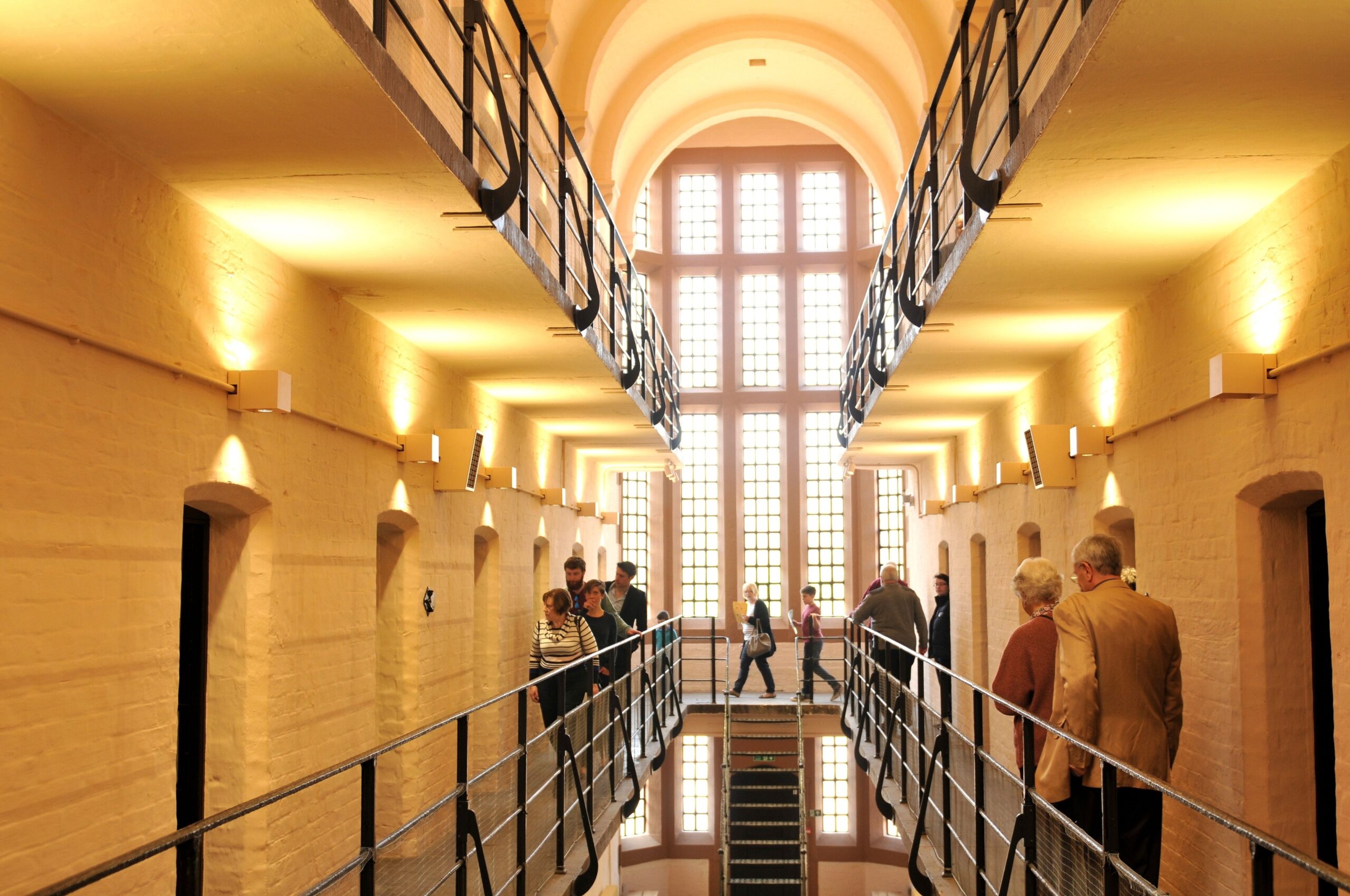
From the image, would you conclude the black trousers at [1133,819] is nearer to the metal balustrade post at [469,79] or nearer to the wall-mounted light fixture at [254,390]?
the metal balustrade post at [469,79]

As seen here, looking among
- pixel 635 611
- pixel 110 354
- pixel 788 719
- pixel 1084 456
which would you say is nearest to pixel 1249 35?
pixel 110 354

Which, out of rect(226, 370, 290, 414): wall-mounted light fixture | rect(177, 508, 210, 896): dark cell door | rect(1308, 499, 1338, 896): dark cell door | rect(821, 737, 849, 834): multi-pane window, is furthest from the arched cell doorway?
rect(821, 737, 849, 834): multi-pane window

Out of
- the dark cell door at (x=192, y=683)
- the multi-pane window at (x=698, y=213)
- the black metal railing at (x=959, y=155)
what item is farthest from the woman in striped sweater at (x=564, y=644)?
the multi-pane window at (x=698, y=213)

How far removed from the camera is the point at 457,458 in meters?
8.80

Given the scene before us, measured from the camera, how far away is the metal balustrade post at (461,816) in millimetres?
4574

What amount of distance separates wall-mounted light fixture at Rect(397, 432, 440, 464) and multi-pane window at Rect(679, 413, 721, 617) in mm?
13707

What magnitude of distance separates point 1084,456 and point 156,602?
617 cm

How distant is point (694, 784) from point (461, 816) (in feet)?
57.4

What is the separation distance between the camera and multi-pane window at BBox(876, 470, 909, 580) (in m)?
21.8

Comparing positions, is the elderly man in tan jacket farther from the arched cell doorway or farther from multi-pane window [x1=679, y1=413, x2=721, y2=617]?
multi-pane window [x1=679, y1=413, x2=721, y2=617]

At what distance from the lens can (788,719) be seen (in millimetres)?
14320

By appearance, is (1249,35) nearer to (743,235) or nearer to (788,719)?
(788,719)

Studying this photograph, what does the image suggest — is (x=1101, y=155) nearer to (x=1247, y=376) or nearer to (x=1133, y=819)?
(x=1247, y=376)

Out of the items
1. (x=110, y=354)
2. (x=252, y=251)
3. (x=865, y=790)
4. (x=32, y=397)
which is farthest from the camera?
(x=865, y=790)
